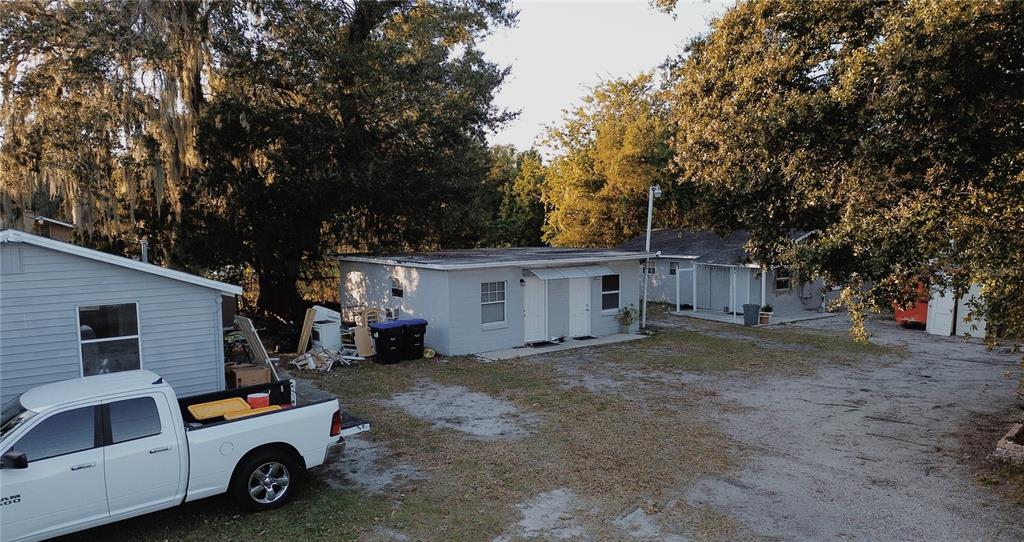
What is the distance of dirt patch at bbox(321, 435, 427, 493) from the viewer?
7621mm

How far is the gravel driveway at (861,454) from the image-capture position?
6570 mm

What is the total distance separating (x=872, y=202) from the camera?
27.1 ft

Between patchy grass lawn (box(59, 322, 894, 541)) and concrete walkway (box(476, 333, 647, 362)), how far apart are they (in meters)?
0.49

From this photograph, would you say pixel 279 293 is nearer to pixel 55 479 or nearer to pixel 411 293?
pixel 411 293

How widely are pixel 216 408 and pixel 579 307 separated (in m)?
12.2

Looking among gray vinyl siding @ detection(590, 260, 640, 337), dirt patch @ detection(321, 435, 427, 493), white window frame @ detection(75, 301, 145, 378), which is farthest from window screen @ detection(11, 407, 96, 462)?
gray vinyl siding @ detection(590, 260, 640, 337)

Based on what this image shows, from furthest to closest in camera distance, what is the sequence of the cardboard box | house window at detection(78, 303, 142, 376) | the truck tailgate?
the cardboard box, house window at detection(78, 303, 142, 376), the truck tailgate

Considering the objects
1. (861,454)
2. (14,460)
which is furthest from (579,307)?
(14,460)

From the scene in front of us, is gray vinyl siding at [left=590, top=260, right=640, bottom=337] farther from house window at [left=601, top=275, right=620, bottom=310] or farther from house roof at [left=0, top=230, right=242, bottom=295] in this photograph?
house roof at [left=0, top=230, right=242, bottom=295]

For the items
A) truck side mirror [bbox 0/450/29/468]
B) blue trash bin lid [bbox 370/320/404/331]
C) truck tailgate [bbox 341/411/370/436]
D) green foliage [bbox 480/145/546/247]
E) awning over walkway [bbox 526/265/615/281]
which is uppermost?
green foliage [bbox 480/145/546/247]

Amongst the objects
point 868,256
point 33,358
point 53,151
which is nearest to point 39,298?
point 33,358

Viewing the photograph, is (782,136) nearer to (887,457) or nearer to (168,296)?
(887,457)

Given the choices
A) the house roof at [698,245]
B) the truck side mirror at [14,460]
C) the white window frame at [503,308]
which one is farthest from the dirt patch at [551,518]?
the house roof at [698,245]

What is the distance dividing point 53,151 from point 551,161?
27104 mm
